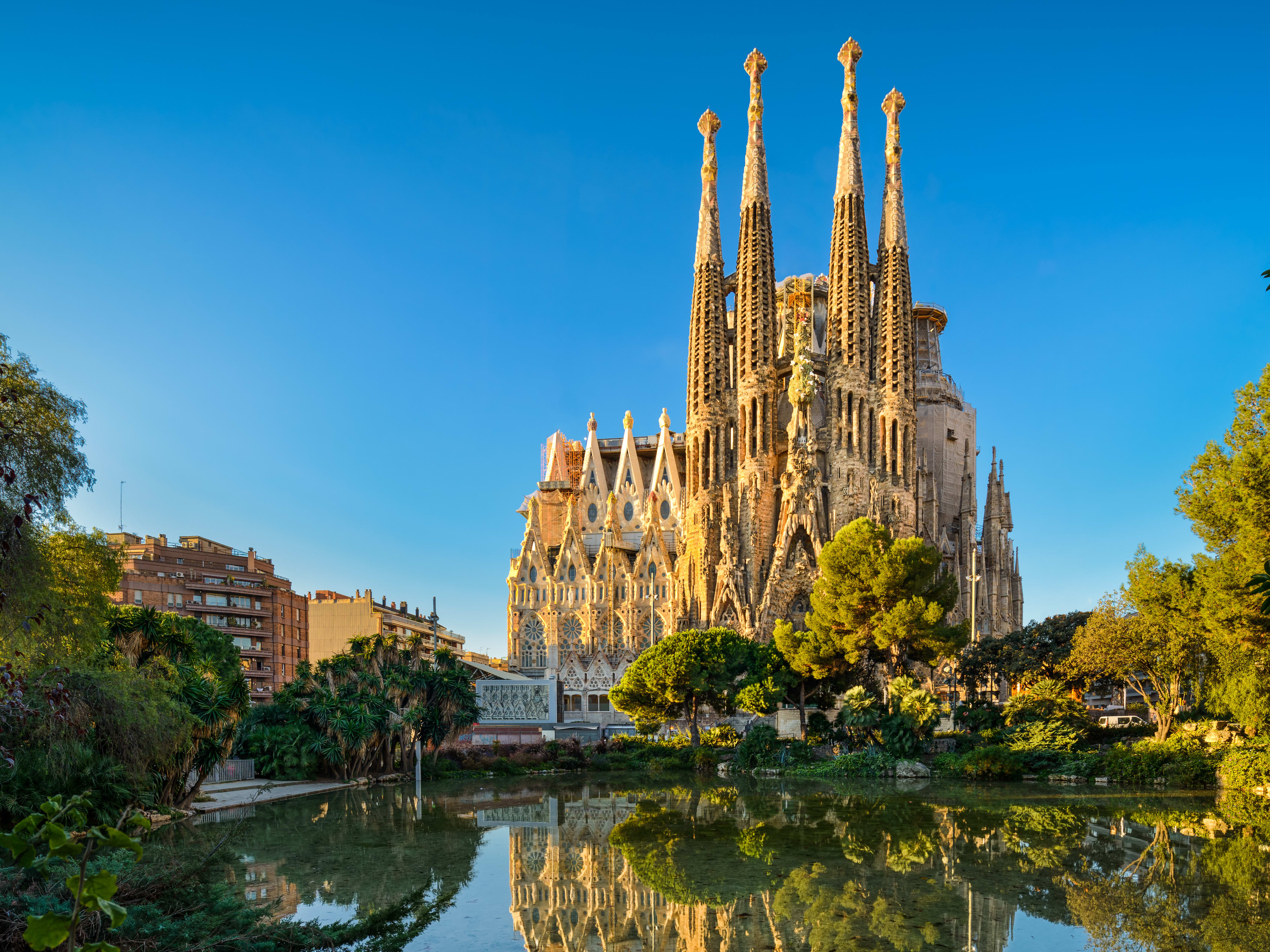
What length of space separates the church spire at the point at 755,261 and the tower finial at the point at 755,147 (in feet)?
0.09

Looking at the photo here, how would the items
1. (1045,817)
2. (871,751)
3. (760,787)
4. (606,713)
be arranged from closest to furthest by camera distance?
(1045,817)
(760,787)
(871,751)
(606,713)

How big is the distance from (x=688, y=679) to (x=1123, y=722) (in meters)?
15.9

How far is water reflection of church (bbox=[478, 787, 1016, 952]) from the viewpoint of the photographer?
30.6 feet

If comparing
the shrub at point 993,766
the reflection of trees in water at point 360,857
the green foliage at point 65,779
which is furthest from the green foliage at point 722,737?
the green foliage at point 65,779

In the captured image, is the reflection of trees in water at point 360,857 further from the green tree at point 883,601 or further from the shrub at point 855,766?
the green tree at point 883,601

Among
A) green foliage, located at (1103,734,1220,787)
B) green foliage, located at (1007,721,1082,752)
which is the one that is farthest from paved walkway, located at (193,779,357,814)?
green foliage, located at (1103,734,1220,787)

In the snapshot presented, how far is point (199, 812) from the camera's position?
64.5ft

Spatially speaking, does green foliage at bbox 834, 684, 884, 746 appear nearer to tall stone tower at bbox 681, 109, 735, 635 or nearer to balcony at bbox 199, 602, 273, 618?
tall stone tower at bbox 681, 109, 735, 635

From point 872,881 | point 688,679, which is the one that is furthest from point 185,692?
point 688,679

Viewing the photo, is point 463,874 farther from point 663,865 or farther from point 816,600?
point 816,600

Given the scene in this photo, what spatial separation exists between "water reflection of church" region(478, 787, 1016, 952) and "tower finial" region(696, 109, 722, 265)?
47.9 m

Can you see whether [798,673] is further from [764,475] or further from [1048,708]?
[764,475]

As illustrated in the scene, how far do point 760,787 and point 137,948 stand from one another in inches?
863

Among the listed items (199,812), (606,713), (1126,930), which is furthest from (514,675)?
(1126,930)
